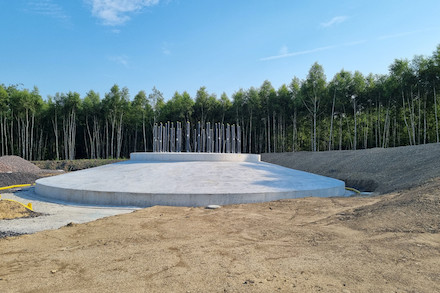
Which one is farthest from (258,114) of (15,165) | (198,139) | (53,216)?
(53,216)

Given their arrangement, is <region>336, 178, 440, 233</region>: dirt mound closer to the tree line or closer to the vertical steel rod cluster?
the vertical steel rod cluster

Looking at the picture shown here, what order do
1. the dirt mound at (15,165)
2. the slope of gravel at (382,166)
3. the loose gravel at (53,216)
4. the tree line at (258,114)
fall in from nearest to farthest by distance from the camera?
the loose gravel at (53,216) < the slope of gravel at (382,166) < the dirt mound at (15,165) < the tree line at (258,114)

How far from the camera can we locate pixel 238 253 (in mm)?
4188

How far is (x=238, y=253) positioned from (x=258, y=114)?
26931 mm

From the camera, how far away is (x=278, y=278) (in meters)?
3.32

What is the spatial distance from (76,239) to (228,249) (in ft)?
9.02

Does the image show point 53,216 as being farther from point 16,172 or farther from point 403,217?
point 16,172

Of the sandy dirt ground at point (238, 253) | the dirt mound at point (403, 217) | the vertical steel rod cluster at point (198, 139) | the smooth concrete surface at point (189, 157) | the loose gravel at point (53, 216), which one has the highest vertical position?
the vertical steel rod cluster at point (198, 139)

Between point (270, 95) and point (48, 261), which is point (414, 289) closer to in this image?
point (48, 261)

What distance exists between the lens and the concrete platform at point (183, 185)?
824cm

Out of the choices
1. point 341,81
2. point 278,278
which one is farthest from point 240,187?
point 341,81

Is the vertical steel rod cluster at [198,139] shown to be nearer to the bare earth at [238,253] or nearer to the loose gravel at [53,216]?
the loose gravel at [53,216]

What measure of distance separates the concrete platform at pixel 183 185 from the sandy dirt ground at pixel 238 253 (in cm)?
160

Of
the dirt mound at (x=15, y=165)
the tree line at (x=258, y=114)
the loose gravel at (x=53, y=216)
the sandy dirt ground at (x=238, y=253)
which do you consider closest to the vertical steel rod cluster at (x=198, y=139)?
the tree line at (x=258, y=114)
